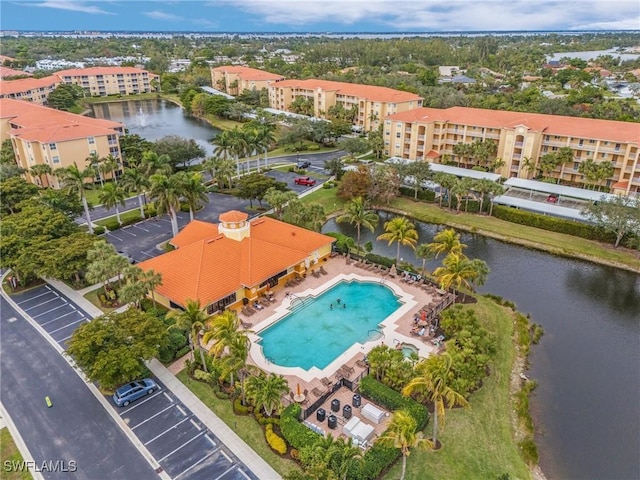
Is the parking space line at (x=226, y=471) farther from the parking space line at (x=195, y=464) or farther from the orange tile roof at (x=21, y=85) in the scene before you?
the orange tile roof at (x=21, y=85)

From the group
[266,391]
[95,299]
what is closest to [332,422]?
[266,391]

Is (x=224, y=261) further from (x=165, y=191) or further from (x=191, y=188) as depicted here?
(x=191, y=188)

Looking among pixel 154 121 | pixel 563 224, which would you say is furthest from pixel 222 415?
pixel 154 121

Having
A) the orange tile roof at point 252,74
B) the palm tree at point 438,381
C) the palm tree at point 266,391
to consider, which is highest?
the orange tile roof at point 252,74

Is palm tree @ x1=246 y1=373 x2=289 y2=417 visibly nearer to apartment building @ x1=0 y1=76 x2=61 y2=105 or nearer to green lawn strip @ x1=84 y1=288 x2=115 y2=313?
green lawn strip @ x1=84 y1=288 x2=115 y2=313

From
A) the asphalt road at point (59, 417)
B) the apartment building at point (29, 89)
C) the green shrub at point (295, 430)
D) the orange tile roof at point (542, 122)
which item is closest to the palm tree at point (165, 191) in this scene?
the asphalt road at point (59, 417)

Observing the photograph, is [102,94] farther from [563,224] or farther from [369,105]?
[563,224]
